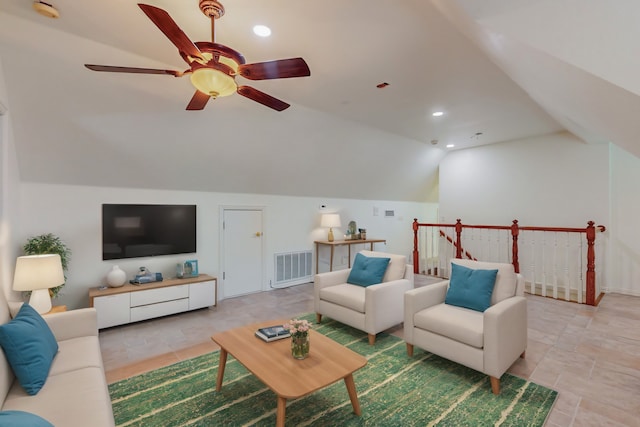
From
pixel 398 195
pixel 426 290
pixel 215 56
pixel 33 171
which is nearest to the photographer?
Result: pixel 215 56

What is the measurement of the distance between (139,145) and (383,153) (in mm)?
4048

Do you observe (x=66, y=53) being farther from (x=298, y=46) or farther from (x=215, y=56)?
(x=298, y=46)

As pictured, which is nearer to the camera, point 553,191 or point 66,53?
point 66,53

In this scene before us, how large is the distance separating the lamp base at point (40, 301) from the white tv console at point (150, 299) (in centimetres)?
75

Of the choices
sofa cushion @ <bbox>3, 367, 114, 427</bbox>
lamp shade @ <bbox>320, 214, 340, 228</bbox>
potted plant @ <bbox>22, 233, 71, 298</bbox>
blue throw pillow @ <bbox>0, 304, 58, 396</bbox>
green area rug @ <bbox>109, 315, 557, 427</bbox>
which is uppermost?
lamp shade @ <bbox>320, 214, 340, 228</bbox>

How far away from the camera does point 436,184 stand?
8.04 meters

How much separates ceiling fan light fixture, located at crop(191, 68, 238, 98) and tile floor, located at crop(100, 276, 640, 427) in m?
2.46

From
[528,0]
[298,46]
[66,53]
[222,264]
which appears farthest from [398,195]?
[66,53]

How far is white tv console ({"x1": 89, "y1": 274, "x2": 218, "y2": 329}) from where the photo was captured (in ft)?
11.5

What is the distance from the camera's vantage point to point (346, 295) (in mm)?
3465

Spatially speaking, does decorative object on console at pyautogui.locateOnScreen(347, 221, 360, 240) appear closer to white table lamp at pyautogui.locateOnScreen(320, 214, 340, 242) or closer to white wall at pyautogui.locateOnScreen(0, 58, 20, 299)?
white table lamp at pyautogui.locateOnScreen(320, 214, 340, 242)

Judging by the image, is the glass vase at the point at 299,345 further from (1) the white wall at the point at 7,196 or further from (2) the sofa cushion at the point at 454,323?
(1) the white wall at the point at 7,196

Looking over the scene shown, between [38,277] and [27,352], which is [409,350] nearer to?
[27,352]

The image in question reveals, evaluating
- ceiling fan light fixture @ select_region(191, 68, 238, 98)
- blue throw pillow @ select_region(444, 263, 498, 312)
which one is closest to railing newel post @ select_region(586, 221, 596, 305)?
blue throw pillow @ select_region(444, 263, 498, 312)
